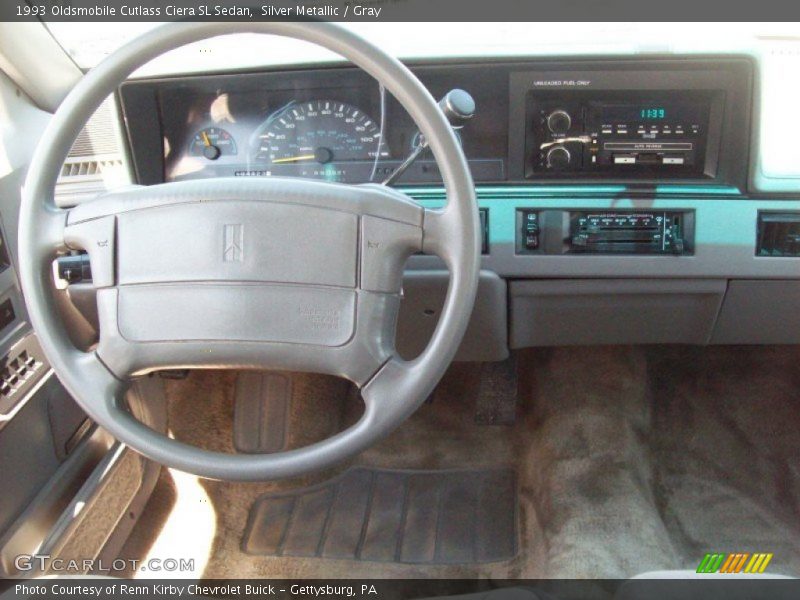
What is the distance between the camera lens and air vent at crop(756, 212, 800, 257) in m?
1.68

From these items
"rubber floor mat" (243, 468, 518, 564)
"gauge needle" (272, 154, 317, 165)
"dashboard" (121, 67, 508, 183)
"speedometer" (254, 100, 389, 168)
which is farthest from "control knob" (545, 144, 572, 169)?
"rubber floor mat" (243, 468, 518, 564)

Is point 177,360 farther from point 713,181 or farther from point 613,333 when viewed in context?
point 713,181

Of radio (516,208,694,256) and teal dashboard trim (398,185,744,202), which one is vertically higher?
teal dashboard trim (398,185,744,202)

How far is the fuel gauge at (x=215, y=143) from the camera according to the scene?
5.98 ft

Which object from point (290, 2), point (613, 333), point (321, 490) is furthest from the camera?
point (321, 490)

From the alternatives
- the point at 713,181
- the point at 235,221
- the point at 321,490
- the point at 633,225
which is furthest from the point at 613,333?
the point at 235,221

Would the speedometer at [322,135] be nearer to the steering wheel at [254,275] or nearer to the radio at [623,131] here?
the radio at [623,131]

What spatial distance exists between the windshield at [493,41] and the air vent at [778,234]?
13.9 inches

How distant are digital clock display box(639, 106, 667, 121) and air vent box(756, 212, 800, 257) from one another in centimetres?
29

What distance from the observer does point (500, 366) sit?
2312 millimetres

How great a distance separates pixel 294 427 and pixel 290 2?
1.36 meters

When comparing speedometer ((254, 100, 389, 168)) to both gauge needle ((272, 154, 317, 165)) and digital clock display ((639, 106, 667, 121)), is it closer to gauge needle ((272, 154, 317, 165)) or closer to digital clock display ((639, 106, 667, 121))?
gauge needle ((272, 154, 317, 165))

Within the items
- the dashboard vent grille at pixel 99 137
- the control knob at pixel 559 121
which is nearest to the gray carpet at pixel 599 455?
the dashboard vent grille at pixel 99 137

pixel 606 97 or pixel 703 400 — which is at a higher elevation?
pixel 606 97
